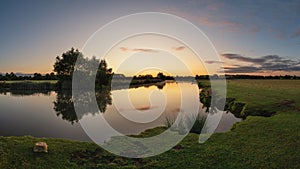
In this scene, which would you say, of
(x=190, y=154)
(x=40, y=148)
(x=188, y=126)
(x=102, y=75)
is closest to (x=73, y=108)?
(x=188, y=126)

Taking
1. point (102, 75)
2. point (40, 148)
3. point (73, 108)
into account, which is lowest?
point (73, 108)

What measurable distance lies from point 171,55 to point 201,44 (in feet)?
12.4

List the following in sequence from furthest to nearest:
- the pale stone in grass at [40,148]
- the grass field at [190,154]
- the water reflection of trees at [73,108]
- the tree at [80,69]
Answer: the tree at [80,69], the water reflection of trees at [73,108], the pale stone in grass at [40,148], the grass field at [190,154]

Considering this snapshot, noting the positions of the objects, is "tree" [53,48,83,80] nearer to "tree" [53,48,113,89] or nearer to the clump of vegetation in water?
"tree" [53,48,113,89]

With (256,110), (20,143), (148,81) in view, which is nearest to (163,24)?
(20,143)

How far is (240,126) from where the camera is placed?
1264cm

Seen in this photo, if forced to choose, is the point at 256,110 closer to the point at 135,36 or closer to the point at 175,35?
the point at 175,35

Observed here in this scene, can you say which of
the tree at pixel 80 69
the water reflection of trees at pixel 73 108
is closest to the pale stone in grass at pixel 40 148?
the water reflection of trees at pixel 73 108

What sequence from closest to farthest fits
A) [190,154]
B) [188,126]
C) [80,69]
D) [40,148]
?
[40,148], [190,154], [188,126], [80,69]

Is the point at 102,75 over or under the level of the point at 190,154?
over

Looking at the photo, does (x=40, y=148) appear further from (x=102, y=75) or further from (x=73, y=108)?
(x=102, y=75)

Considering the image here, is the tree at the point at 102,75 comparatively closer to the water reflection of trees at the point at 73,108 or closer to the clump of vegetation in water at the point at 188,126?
the water reflection of trees at the point at 73,108

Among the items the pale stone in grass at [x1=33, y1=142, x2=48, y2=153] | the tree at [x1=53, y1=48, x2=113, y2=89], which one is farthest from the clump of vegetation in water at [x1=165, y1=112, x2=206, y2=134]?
the tree at [x1=53, y1=48, x2=113, y2=89]

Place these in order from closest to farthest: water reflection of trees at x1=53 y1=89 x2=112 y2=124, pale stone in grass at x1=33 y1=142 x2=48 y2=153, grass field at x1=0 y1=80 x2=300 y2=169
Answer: grass field at x1=0 y1=80 x2=300 y2=169 → pale stone in grass at x1=33 y1=142 x2=48 y2=153 → water reflection of trees at x1=53 y1=89 x2=112 y2=124
